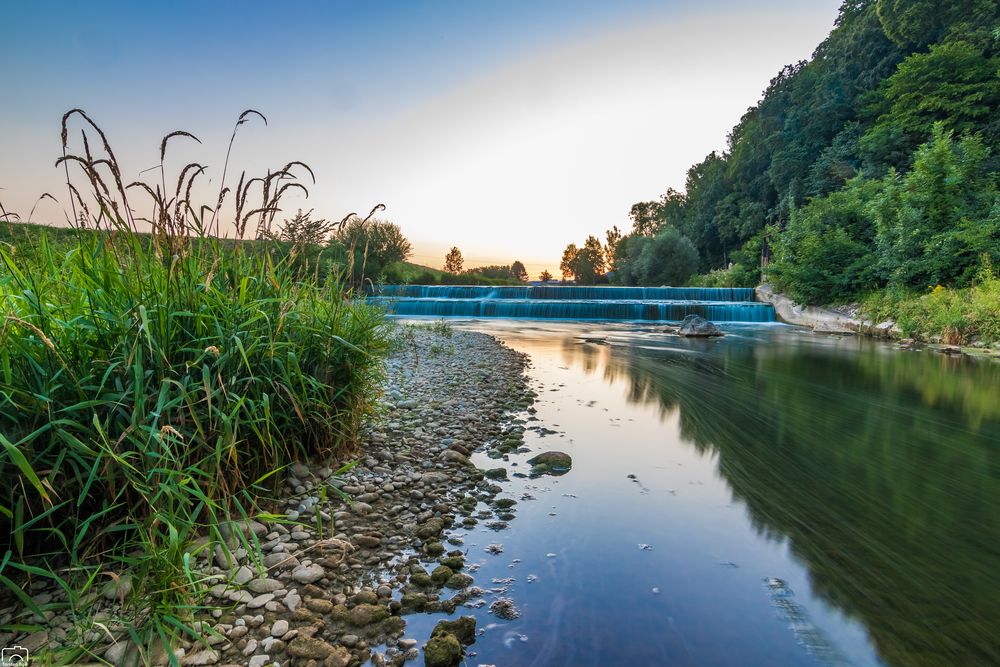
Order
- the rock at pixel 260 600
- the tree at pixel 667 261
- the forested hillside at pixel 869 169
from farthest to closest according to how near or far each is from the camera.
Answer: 1. the tree at pixel 667 261
2. the forested hillside at pixel 869 169
3. the rock at pixel 260 600

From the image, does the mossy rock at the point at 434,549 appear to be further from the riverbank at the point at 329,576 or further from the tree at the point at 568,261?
the tree at the point at 568,261

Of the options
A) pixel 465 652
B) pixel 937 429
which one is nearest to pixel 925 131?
pixel 937 429

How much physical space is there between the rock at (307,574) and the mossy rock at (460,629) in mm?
613

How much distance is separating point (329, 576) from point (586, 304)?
784 inches

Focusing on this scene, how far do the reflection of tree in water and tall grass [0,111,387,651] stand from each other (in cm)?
314

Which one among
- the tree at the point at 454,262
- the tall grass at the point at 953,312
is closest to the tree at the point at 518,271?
the tree at the point at 454,262

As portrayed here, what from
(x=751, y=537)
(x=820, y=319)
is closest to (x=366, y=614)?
(x=751, y=537)

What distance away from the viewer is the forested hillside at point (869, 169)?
14.8 m

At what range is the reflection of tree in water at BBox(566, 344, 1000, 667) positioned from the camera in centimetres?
238

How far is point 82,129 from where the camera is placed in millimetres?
2102

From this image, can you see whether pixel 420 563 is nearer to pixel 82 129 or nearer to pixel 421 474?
pixel 421 474

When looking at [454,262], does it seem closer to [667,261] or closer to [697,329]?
[667,261]

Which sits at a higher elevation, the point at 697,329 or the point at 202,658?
the point at 697,329

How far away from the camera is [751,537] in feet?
10.2
